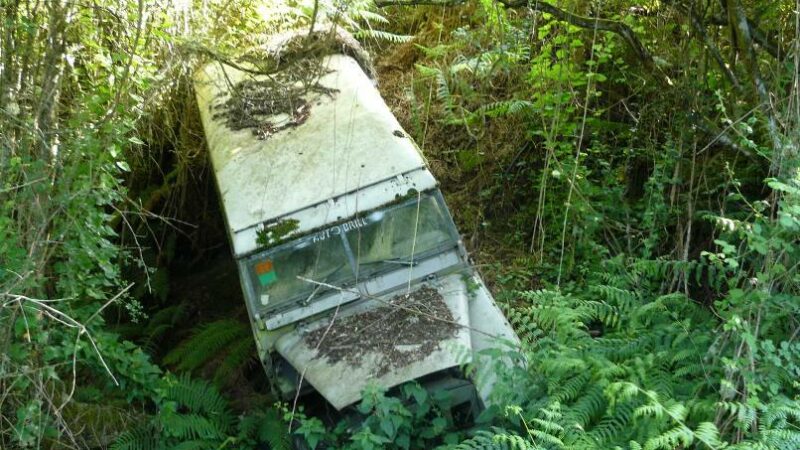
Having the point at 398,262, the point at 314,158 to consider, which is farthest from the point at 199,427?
the point at 314,158

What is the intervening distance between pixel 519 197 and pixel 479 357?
3335 mm

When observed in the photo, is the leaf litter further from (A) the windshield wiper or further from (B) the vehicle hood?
(A) the windshield wiper

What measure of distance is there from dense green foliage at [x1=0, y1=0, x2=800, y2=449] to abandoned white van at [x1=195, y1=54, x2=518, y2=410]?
0.26 meters

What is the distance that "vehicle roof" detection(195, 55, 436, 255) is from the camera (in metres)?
5.27

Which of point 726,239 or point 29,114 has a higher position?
point 29,114

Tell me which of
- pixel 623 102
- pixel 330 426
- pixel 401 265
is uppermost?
pixel 623 102

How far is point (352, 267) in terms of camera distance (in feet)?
16.9

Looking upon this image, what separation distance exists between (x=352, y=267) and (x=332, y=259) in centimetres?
14

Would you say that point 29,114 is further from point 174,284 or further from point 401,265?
point 174,284

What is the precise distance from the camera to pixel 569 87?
6.68 metres

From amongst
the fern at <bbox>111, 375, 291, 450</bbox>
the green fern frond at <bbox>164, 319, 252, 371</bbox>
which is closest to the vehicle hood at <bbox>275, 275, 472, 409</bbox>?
the fern at <bbox>111, 375, 291, 450</bbox>

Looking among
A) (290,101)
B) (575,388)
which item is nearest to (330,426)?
(575,388)

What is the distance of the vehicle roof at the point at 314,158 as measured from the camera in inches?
208

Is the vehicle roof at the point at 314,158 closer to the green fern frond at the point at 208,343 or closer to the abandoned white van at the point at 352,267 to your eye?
the abandoned white van at the point at 352,267
